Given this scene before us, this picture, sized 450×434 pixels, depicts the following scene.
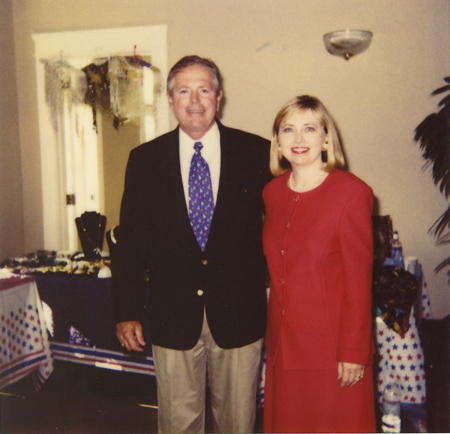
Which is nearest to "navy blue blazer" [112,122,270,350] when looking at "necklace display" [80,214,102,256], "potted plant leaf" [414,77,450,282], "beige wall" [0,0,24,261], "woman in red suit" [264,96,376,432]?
"woman in red suit" [264,96,376,432]

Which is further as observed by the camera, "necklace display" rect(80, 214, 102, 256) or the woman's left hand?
"necklace display" rect(80, 214, 102, 256)

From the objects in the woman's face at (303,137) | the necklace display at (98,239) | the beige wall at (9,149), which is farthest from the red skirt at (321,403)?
the beige wall at (9,149)

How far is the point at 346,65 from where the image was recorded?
3027 millimetres

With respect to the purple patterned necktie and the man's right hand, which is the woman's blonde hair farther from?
the man's right hand

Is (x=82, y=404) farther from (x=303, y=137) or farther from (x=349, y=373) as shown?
(x=303, y=137)

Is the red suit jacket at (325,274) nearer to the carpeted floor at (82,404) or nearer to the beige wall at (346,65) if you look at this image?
the carpeted floor at (82,404)

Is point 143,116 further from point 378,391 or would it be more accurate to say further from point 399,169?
point 378,391

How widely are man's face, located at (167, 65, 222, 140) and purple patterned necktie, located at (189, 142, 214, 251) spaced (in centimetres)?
13

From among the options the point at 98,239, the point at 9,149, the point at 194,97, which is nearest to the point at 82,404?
the point at 98,239

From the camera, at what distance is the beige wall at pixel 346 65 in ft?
9.68

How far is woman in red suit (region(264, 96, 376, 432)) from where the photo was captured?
1275 millimetres

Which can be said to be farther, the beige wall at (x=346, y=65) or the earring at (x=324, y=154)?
the beige wall at (x=346, y=65)

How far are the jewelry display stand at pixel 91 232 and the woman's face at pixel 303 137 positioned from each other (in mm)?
2033

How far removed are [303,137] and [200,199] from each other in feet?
1.43
